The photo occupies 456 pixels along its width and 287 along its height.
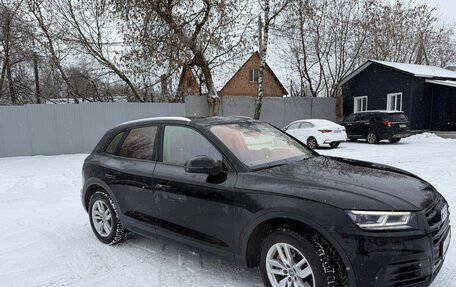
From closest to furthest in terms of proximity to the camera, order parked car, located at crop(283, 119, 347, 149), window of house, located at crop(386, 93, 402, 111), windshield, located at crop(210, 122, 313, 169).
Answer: windshield, located at crop(210, 122, 313, 169) → parked car, located at crop(283, 119, 347, 149) → window of house, located at crop(386, 93, 402, 111)

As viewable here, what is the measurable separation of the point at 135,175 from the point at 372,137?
570 inches

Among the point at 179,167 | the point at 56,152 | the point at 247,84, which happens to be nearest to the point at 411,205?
the point at 179,167

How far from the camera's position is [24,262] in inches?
155

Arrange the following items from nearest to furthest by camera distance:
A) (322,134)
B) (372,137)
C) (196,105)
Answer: (322,134) → (372,137) → (196,105)

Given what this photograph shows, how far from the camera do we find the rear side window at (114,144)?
14.8 ft

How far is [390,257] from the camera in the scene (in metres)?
2.39

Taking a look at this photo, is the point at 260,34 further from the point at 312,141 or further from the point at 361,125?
the point at 361,125

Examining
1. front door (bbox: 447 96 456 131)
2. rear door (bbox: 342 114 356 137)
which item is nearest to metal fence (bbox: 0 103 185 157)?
rear door (bbox: 342 114 356 137)

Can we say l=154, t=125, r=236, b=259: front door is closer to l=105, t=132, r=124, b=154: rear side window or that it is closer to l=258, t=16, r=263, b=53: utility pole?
l=105, t=132, r=124, b=154: rear side window

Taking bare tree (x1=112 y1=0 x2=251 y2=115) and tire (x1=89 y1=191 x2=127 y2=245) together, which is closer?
tire (x1=89 y1=191 x2=127 y2=245)

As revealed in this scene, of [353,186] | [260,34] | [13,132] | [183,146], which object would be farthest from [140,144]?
[260,34]

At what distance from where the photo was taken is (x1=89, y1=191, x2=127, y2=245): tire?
14.1 ft

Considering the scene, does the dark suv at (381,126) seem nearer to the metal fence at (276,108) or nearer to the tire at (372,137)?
the tire at (372,137)

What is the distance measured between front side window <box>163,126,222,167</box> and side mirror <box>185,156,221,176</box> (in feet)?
0.76
